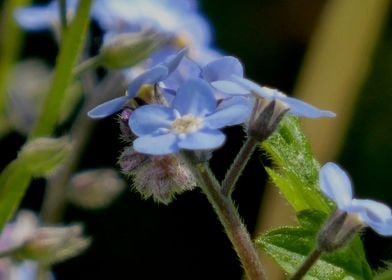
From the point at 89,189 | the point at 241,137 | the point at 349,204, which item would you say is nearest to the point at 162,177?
the point at 349,204

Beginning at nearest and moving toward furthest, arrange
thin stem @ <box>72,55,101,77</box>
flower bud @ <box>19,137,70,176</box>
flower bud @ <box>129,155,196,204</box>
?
1. flower bud @ <box>129,155,196,204</box>
2. flower bud @ <box>19,137,70,176</box>
3. thin stem @ <box>72,55,101,77</box>

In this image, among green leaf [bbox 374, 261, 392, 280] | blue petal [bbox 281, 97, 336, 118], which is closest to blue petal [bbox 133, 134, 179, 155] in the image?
blue petal [bbox 281, 97, 336, 118]

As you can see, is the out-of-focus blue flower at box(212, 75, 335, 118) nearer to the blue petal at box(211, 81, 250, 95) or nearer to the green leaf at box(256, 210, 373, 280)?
the blue petal at box(211, 81, 250, 95)

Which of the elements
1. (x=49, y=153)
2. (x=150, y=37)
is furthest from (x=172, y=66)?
(x=150, y=37)

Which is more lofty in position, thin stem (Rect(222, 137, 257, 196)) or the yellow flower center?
the yellow flower center

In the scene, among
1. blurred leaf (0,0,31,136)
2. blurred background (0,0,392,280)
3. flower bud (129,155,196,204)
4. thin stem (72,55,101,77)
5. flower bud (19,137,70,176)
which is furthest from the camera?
blurred background (0,0,392,280)

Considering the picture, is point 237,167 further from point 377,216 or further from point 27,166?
point 27,166

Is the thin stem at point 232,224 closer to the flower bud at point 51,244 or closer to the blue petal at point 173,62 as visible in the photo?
the blue petal at point 173,62
